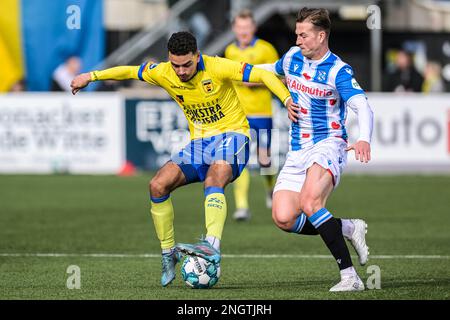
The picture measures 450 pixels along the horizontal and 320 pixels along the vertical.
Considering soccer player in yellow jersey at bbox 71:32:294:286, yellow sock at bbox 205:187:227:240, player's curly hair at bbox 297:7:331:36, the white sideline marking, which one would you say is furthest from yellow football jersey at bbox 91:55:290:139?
the white sideline marking

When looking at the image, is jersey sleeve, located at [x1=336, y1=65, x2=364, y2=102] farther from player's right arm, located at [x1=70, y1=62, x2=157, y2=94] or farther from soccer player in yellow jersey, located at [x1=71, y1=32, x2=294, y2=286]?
player's right arm, located at [x1=70, y1=62, x2=157, y2=94]

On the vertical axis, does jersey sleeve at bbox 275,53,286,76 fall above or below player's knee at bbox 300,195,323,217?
above

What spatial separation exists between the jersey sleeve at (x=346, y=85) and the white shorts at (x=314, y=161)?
46 cm

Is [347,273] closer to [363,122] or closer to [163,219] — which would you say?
[363,122]

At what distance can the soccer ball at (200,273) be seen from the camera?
26.6 feet

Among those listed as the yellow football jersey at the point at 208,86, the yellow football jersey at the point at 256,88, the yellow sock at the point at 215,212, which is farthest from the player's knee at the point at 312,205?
the yellow football jersey at the point at 256,88

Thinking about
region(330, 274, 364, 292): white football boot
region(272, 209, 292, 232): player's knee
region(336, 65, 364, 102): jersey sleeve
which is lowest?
region(330, 274, 364, 292): white football boot

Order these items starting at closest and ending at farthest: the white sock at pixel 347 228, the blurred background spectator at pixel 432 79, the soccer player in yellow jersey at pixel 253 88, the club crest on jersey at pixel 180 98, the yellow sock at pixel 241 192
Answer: the white sock at pixel 347 228
the club crest on jersey at pixel 180 98
the yellow sock at pixel 241 192
the soccer player in yellow jersey at pixel 253 88
the blurred background spectator at pixel 432 79

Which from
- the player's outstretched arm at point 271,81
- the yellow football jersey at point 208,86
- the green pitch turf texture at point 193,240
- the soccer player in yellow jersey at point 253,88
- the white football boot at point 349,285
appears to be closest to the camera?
the white football boot at point 349,285

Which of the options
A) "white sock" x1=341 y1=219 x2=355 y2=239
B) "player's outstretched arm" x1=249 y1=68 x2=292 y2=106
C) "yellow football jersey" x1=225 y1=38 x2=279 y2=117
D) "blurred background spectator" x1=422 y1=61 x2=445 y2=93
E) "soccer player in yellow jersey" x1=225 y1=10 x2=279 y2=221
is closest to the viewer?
"player's outstretched arm" x1=249 y1=68 x2=292 y2=106

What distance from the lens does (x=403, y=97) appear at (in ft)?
66.9

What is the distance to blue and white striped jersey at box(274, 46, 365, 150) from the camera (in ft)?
27.1

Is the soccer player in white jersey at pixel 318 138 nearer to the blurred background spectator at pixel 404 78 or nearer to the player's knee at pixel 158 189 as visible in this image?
the player's knee at pixel 158 189

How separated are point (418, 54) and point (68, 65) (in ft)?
32.0
